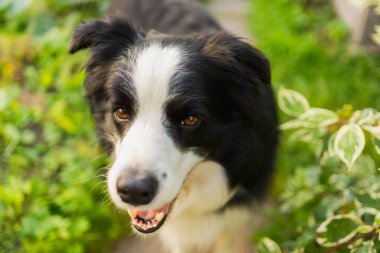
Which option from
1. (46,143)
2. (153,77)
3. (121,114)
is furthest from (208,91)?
(46,143)

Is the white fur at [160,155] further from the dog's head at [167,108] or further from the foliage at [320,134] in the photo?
the foliage at [320,134]

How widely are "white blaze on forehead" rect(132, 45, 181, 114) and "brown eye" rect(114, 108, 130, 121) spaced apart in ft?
0.33

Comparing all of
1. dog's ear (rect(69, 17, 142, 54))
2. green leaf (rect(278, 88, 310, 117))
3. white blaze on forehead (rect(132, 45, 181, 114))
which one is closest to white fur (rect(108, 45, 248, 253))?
white blaze on forehead (rect(132, 45, 181, 114))

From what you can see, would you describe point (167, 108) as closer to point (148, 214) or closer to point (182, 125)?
point (182, 125)

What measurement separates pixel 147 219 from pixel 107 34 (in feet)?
2.93

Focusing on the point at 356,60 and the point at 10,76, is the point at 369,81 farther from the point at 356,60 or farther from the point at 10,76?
the point at 10,76

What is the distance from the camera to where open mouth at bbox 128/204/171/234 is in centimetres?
191

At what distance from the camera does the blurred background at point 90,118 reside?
8.11ft

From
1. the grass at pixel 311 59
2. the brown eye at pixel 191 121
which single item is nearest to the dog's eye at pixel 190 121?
the brown eye at pixel 191 121

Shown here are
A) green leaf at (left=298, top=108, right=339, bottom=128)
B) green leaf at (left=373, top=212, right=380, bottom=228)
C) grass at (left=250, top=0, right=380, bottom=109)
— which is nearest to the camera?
green leaf at (left=373, top=212, right=380, bottom=228)

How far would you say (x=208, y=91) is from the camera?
1961 millimetres

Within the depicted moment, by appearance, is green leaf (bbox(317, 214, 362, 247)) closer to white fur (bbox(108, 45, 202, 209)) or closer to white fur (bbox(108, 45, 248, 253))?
Result: white fur (bbox(108, 45, 248, 253))

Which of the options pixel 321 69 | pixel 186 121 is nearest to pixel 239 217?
pixel 186 121

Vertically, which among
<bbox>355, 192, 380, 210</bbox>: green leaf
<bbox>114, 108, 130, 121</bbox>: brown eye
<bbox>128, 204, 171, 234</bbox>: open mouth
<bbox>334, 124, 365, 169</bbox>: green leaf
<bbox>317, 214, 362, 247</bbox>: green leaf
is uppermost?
<bbox>334, 124, 365, 169</bbox>: green leaf
